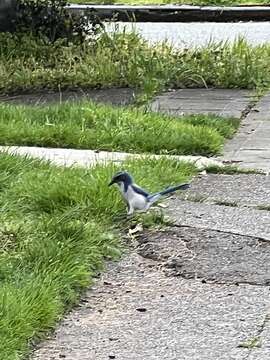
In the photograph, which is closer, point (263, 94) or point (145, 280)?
point (145, 280)

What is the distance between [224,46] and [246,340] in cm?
712

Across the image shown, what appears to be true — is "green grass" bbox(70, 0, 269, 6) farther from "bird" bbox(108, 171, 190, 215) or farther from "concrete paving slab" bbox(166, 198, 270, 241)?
"bird" bbox(108, 171, 190, 215)

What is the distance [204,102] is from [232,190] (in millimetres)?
3098

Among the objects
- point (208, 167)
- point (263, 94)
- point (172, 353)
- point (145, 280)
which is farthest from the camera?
point (263, 94)

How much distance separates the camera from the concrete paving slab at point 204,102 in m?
9.04

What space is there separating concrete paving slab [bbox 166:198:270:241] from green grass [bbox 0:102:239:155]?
140 centimetres

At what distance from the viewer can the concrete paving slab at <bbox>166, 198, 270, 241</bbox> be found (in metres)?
5.58

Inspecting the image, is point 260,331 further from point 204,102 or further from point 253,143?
point 204,102

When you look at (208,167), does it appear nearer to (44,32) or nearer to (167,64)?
(167,64)

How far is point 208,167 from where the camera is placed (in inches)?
278

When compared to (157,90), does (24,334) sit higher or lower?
higher

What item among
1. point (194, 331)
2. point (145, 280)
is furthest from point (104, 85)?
point (194, 331)

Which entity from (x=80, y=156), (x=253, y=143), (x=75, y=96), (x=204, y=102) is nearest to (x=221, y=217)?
(x=80, y=156)

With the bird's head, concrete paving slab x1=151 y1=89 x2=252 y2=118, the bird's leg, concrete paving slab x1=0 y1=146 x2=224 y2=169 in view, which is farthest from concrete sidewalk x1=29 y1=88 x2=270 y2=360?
concrete paving slab x1=151 y1=89 x2=252 y2=118
